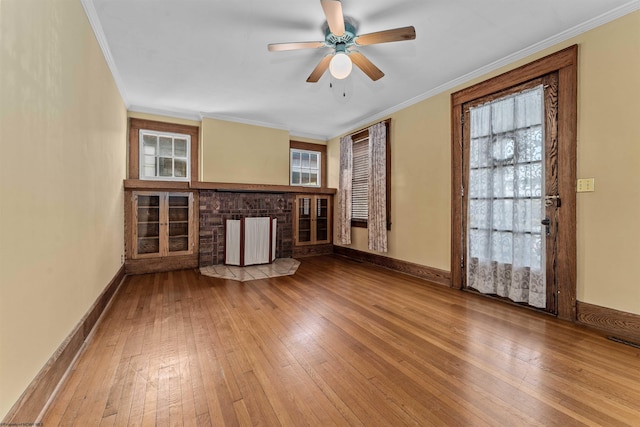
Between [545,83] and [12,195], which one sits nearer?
[12,195]

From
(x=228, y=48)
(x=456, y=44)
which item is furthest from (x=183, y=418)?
(x=456, y=44)

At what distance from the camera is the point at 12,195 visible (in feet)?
3.92

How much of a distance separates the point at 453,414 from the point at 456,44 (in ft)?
10.6

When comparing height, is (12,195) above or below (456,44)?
below

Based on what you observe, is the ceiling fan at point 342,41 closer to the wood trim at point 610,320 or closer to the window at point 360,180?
the window at point 360,180

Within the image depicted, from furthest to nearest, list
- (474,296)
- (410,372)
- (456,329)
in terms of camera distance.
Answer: (474,296)
(456,329)
(410,372)

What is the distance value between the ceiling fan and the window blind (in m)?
2.42

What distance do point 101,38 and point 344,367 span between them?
369 centimetres

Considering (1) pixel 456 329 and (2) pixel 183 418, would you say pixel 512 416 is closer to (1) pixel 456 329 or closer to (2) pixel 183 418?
(1) pixel 456 329

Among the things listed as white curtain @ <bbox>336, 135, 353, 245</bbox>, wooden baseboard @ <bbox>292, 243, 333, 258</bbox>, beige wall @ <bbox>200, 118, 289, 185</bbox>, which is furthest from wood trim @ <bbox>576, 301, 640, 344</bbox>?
beige wall @ <bbox>200, 118, 289, 185</bbox>

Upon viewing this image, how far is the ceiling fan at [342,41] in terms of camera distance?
2.06 metres

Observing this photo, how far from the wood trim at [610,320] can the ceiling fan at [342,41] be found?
9.42 feet

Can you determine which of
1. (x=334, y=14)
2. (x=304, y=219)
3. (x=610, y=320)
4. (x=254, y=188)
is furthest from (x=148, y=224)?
(x=610, y=320)

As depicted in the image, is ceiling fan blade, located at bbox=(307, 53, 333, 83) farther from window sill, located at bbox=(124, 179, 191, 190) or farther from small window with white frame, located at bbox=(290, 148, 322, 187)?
small window with white frame, located at bbox=(290, 148, 322, 187)
